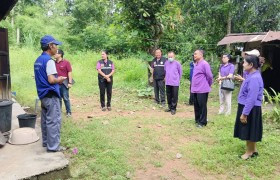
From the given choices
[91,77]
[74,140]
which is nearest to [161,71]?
[74,140]

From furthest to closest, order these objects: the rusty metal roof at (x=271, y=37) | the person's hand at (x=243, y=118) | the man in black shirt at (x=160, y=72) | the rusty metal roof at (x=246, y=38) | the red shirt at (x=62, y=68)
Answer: the rusty metal roof at (x=246, y=38)
the man in black shirt at (x=160, y=72)
the rusty metal roof at (x=271, y=37)
the red shirt at (x=62, y=68)
the person's hand at (x=243, y=118)

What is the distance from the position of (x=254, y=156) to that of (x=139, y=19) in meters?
6.73

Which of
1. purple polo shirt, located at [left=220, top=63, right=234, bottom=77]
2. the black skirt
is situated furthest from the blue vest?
purple polo shirt, located at [left=220, top=63, right=234, bottom=77]

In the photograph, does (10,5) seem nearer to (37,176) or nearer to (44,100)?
(44,100)

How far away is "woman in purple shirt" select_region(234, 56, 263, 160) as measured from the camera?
3928 mm

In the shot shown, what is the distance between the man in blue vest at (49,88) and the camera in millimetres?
3902

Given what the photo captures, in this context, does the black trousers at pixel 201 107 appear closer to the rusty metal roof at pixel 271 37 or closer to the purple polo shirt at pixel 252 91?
the purple polo shirt at pixel 252 91

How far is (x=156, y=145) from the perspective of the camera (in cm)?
486

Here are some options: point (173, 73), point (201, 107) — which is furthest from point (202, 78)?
point (173, 73)

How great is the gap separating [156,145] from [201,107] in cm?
163

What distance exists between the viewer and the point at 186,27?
46.6 ft

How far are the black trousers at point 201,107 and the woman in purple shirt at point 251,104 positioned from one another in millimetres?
1758

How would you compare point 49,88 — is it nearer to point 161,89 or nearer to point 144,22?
point 161,89

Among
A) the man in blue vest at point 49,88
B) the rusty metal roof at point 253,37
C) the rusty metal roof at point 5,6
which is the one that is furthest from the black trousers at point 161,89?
the man in blue vest at point 49,88
